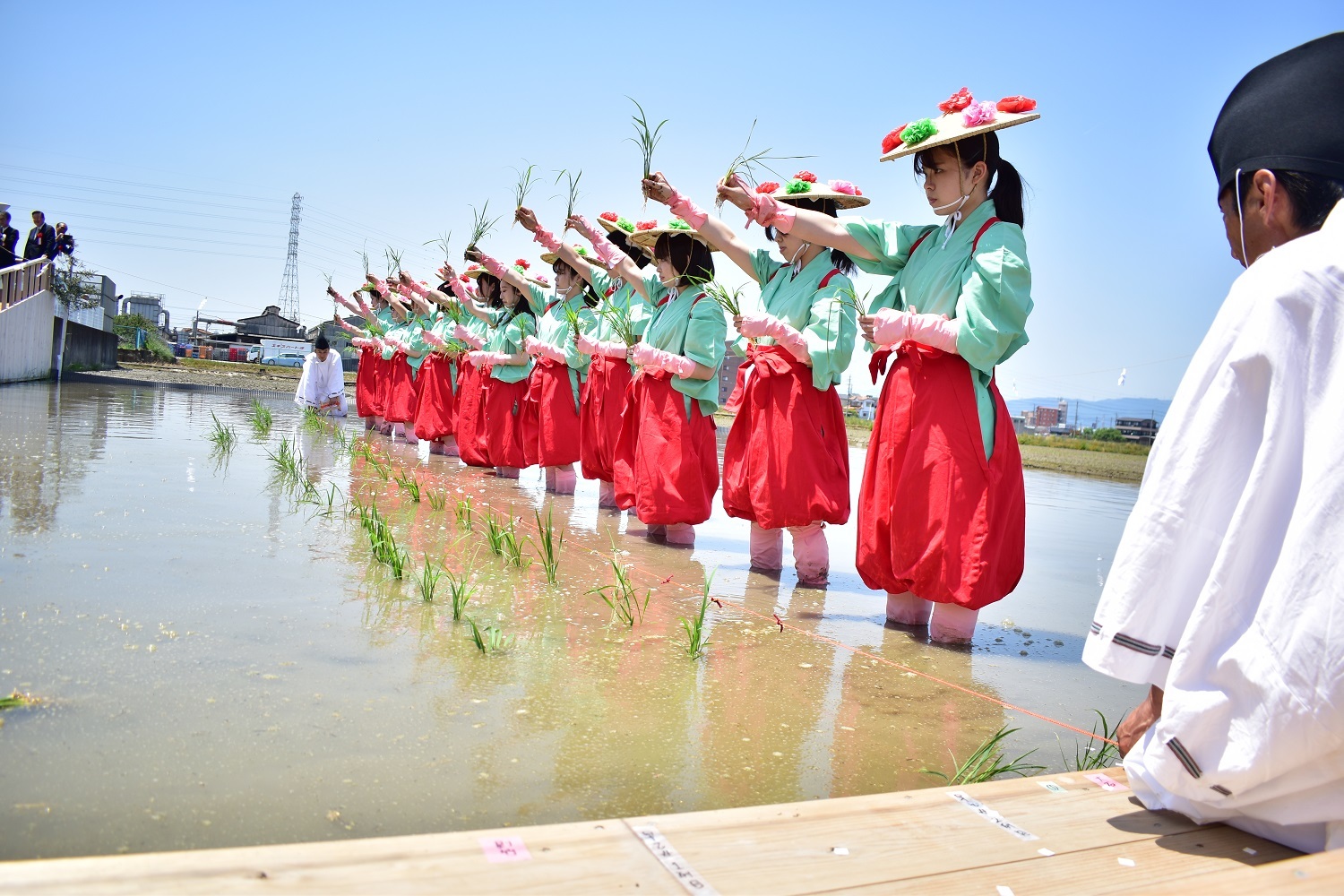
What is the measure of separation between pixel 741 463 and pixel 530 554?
1.14 metres

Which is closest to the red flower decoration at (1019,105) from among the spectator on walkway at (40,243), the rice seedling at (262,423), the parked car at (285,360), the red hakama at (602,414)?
the red hakama at (602,414)

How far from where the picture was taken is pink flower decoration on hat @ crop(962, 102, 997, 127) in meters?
3.79

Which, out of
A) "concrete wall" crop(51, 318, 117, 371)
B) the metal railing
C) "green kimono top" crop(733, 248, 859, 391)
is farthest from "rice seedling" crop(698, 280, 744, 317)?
"concrete wall" crop(51, 318, 117, 371)

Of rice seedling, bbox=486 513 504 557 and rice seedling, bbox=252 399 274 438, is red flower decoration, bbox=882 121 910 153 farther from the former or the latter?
rice seedling, bbox=252 399 274 438

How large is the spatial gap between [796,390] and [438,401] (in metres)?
7.06

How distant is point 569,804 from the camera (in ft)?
6.89

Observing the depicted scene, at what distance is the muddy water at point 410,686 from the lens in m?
2.04

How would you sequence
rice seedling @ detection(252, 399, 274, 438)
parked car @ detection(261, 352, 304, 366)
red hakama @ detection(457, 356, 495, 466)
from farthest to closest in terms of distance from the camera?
parked car @ detection(261, 352, 304, 366) → rice seedling @ detection(252, 399, 274, 438) → red hakama @ detection(457, 356, 495, 466)

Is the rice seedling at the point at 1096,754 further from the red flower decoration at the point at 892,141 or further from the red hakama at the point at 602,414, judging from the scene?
the red hakama at the point at 602,414

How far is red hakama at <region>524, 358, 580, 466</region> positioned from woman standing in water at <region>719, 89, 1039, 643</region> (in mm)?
4358

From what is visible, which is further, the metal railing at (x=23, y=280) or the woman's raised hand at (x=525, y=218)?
the metal railing at (x=23, y=280)

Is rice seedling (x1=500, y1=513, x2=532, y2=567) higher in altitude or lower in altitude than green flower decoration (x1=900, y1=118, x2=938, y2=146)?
lower

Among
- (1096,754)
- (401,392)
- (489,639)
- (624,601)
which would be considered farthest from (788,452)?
(401,392)

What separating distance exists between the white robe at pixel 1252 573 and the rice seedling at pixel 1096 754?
0.64 metres
